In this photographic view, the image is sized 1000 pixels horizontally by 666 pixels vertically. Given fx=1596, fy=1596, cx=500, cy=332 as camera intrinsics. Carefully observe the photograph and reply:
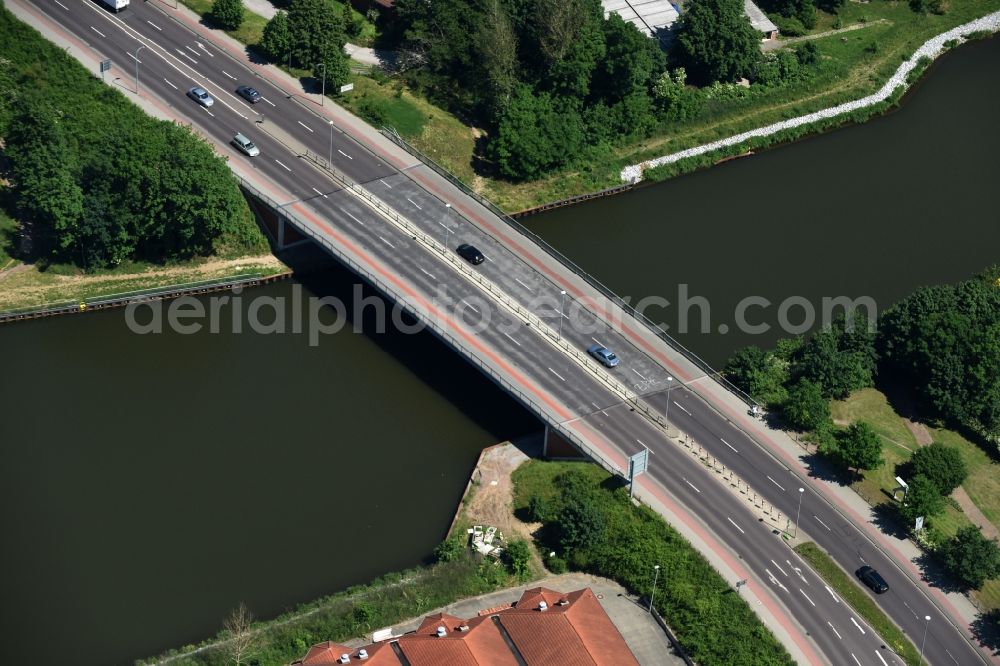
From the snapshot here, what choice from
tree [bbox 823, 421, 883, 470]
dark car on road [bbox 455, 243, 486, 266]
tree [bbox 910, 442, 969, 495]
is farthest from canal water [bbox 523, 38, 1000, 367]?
tree [bbox 910, 442, 969, 495]

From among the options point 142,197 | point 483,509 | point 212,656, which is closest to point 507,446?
point 483,509

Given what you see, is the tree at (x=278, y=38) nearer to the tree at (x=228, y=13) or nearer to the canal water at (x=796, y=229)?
the tree at (x=228, y=13)

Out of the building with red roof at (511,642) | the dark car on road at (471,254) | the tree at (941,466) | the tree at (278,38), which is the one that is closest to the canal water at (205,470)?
the dark car on road at (471,254)

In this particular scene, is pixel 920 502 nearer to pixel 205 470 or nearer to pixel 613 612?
pixel 613 612

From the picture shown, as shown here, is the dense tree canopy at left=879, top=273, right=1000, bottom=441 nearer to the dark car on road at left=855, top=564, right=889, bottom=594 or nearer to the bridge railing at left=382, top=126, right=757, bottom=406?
the bridge railing at left=382, top=126, right=757, bottom=406

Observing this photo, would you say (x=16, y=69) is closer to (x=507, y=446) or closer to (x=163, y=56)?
(x=163, y=56)

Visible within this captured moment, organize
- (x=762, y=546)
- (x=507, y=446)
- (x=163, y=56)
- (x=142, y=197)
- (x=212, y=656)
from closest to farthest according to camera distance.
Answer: (x=212, y=656), (x=762, y=546), (x=507, y=446), (x=142, y=197), (x=163, y=56)

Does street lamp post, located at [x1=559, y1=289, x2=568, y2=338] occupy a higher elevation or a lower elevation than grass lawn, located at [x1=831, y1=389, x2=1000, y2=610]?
higher
